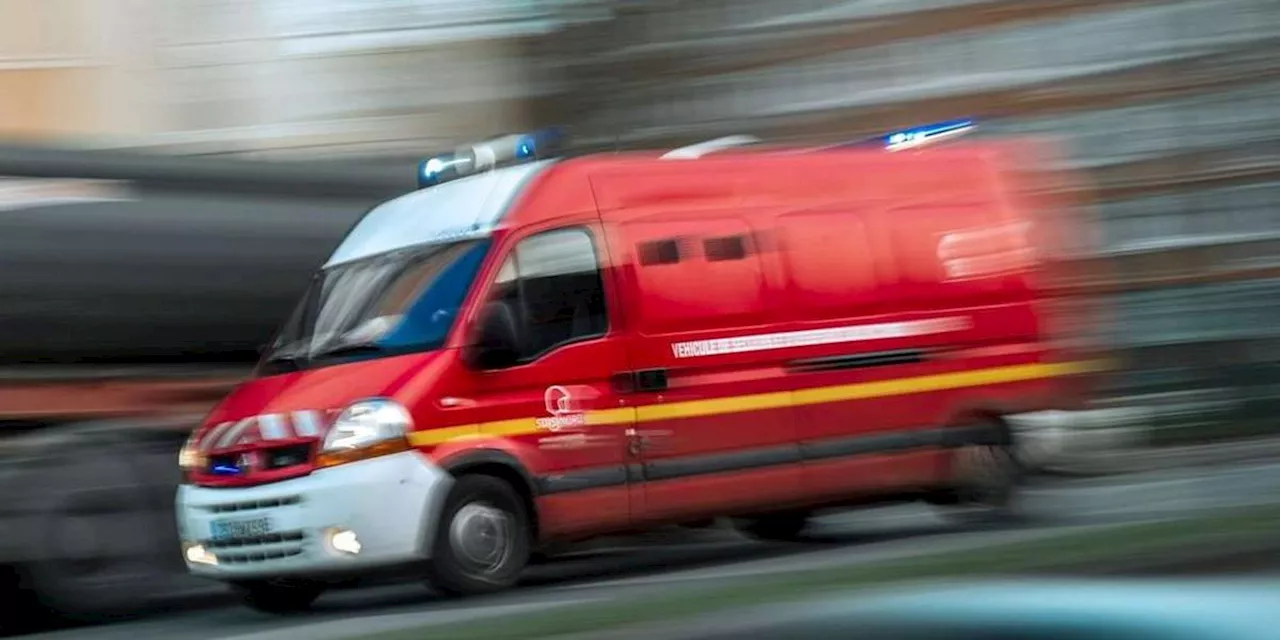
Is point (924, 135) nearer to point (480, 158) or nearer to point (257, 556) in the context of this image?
point (480, 158)

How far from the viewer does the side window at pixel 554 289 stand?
33.4 ft

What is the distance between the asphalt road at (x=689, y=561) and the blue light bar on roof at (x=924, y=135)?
2.31 meters

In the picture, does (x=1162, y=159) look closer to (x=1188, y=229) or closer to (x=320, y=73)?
(x=1188, y=229)

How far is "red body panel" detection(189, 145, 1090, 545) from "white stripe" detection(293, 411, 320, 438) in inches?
2.7

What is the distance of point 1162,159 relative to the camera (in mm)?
21453

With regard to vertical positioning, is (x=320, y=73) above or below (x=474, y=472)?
above

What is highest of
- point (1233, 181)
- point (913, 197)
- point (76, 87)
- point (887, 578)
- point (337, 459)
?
point (76, 87)

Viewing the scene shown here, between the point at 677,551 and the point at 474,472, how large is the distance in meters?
2.97

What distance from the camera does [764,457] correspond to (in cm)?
1089

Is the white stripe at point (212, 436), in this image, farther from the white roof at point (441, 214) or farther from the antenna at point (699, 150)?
the antenna at point (699, 150)

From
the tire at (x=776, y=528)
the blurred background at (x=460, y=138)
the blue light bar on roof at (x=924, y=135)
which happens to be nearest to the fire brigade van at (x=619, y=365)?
the blue light bar on roof at (x=924, y=135)

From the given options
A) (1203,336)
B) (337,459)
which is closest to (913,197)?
(337,459)

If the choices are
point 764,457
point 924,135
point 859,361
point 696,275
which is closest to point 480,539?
point 764,457

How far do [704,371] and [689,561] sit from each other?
177 cm
